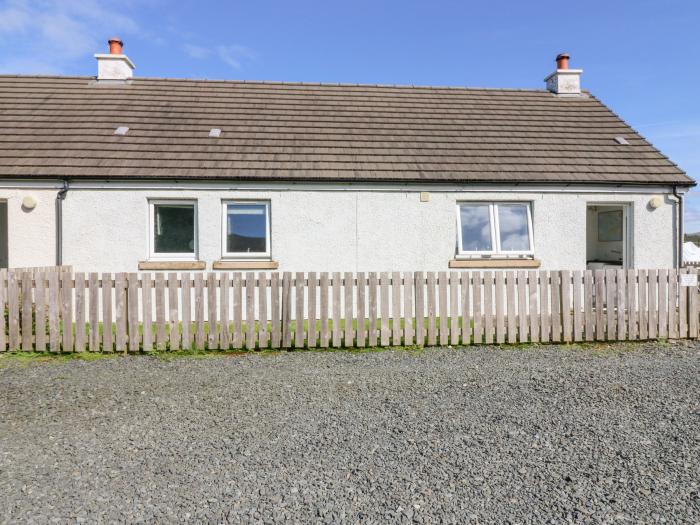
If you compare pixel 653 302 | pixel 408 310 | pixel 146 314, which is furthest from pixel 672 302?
pixel 146 314

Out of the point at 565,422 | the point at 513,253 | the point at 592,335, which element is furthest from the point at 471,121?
the point at 565,422

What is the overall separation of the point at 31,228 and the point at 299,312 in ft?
19.9

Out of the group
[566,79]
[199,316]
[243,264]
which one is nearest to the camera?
[199,316]

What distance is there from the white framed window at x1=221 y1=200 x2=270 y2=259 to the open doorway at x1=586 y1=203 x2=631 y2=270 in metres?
8.42

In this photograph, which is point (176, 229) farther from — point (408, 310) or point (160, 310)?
point (408, 310)

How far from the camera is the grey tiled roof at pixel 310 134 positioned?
9.83 meters

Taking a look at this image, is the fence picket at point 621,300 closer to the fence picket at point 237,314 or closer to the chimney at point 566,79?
the fence picket at point 237,314

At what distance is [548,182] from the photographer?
1005 centimetres

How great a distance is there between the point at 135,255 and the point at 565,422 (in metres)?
8.29

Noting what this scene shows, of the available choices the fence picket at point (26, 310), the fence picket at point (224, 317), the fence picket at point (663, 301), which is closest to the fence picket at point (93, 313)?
the fence picket at point (26, 310)

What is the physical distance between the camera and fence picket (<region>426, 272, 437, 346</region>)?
24.5 feet

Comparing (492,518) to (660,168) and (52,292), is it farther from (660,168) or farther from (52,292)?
(660,168)

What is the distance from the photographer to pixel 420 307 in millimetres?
7461

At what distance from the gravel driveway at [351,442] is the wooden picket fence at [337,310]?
2.74 feet
